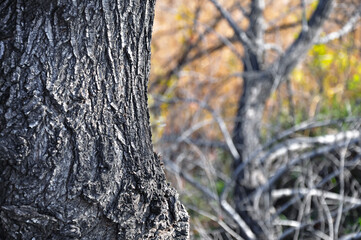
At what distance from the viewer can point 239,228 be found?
395 centimetres

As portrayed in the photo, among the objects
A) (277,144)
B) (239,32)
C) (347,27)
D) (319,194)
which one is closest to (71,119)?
(319,194)

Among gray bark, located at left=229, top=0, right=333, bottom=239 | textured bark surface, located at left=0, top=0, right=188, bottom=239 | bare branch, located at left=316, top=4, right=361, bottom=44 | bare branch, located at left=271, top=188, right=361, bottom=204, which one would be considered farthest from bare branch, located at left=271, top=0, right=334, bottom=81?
textured bark surface, located at left=0, top=0, right=188, bottom=239

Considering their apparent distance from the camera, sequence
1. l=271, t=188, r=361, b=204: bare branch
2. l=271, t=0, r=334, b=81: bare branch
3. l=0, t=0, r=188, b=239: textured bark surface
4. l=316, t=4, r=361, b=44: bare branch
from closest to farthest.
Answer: l=0, t=0, r=188, b=239: textured bark surface < l=271, t=188, r=361, b=204: bare branch < l=271, t=0, r=334, b=81: bare branch < l=316, t=4, r=361, b=44: bare branch

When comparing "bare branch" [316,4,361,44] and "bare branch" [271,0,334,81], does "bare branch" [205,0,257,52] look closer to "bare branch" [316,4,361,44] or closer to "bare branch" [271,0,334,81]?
"bare branch" [271,0,334,81]

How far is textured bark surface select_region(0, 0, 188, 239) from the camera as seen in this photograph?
5.41 ft

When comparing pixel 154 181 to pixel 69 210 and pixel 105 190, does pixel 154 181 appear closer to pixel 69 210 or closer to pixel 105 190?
pixel 105 190

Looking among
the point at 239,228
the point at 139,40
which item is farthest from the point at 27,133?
the point at 239,228

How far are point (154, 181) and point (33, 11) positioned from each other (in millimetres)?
759

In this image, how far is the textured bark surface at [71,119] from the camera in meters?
1.65

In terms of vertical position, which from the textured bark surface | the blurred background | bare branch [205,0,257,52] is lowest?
the textured bark surface

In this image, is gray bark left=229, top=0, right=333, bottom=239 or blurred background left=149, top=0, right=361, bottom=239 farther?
gray bark left=229, top=0, right=333, bottom=239

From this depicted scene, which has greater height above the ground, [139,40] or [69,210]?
[139,40]

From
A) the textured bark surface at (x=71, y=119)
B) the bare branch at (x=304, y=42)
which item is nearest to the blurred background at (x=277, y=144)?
the bare branch at (x=304, y=42)

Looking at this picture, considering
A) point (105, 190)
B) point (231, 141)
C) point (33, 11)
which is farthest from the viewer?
point (231, 141)
